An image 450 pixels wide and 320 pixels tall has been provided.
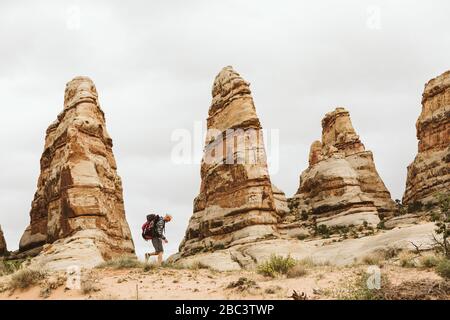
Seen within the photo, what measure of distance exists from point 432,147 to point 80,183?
39.2 metres

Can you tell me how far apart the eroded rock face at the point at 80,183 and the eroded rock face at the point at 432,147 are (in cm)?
3165

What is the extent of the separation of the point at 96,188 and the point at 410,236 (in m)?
24.2

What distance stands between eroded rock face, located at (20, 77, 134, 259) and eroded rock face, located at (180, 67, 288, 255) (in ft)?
27.1

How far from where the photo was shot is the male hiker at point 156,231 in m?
20.8

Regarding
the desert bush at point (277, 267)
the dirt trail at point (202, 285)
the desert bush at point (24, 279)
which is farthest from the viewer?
the desert bush at point (277, 267)

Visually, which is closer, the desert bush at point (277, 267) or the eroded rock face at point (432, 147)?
the desert bush at point (277, 267)

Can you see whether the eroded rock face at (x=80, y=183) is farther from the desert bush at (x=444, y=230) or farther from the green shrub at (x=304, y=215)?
the desert bush at (x=444, y=230)

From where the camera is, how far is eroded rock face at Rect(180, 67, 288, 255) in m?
41.8

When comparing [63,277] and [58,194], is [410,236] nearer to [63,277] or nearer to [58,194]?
[63,277]

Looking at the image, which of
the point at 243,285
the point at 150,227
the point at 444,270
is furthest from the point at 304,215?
the point at 243,285

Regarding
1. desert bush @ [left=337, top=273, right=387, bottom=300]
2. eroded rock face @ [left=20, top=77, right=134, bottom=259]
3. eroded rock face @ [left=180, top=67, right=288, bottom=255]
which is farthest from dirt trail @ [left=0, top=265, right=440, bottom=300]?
eroded rock face @ [left=180, top=67, right=288, bottom=255]

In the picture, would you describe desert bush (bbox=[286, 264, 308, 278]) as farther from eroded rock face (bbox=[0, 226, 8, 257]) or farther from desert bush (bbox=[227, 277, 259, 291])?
eroded rock face (bbox=[0, 226, 8, 257])

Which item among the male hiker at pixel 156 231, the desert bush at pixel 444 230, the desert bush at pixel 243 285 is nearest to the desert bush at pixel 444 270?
the desert bush at pixel 444 230
